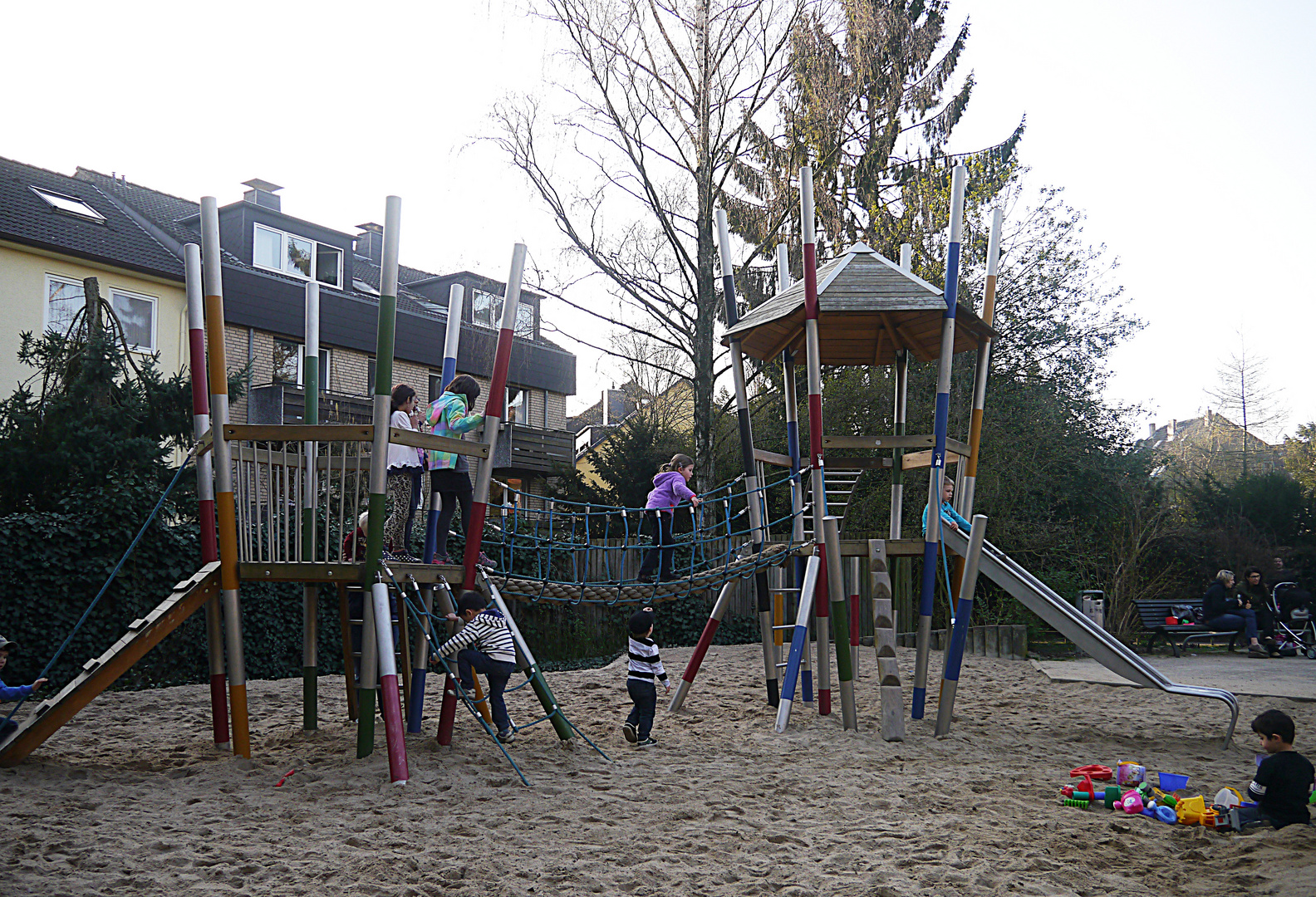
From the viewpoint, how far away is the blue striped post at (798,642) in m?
7.18

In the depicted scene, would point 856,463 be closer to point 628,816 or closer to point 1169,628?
point 628,816

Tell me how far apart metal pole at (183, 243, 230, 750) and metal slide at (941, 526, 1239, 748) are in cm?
540

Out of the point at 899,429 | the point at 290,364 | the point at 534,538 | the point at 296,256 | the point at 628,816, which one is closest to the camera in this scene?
the point at 628,816

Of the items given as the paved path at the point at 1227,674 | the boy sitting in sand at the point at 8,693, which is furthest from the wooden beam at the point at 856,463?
the boy sitting in sand at the point at 8,693

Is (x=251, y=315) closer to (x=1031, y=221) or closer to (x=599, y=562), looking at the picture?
(x=599, y=562)

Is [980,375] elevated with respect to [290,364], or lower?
lower

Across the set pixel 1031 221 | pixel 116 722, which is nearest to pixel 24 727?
pixel 116 722

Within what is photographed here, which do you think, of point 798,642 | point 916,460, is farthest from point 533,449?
point 798,642

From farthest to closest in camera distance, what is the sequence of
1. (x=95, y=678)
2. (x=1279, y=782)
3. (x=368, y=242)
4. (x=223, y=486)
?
1. (x=368, y=242)
2. (x=223, y=486)
3. (x=95, y=678)
4. (x=1279, y=782)

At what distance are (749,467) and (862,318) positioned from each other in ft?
5.22

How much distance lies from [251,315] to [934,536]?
1688cm

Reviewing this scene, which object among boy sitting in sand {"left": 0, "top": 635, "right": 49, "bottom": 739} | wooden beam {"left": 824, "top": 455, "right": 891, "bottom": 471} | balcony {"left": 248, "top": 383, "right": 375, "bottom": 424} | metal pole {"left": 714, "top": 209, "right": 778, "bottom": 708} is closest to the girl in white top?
boy sitting in sand {"left": 0, "top": 635, "right": 49, "bottom": 739}

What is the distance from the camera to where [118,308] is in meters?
18.8

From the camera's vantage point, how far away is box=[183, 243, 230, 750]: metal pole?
20.2ft
